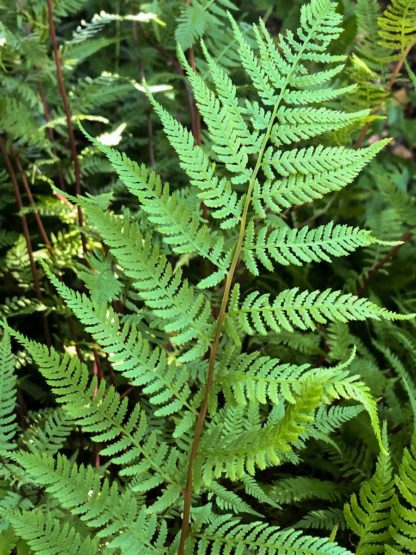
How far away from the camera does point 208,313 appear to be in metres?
0.80

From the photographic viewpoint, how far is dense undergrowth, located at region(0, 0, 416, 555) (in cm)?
76

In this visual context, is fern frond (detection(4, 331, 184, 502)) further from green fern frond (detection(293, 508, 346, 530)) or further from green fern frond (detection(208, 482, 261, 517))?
green fern frond (detection(293, 508, 346, 530))

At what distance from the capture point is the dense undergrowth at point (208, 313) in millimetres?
763

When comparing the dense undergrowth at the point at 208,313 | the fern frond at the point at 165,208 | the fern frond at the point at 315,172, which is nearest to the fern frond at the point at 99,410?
the dense undergrowth at the point at 208,313

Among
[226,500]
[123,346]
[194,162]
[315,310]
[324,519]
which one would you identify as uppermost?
[194,162]

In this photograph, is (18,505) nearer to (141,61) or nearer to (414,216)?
(414,216)

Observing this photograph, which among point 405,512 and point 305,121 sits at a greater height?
point 305,121

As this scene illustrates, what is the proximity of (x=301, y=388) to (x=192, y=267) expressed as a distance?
1110 mm

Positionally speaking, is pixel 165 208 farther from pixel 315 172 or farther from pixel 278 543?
pixel 278 543

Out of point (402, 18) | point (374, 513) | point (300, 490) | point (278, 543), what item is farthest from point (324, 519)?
point (402, 18)

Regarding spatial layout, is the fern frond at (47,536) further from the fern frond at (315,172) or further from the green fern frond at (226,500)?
the fern frond at (315,172)

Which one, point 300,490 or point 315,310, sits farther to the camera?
point 300,490

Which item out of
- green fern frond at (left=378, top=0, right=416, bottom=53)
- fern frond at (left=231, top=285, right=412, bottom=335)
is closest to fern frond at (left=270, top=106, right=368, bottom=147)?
fern frond at (left=231, top=285, right=412, bottom=335)

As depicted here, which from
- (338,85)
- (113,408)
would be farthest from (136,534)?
(338,85)
